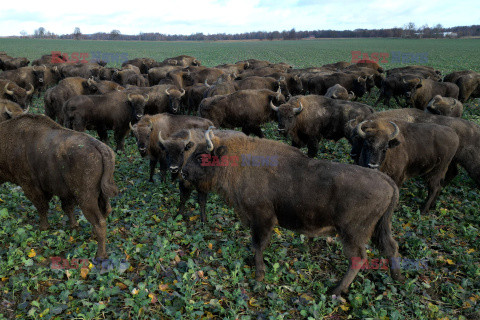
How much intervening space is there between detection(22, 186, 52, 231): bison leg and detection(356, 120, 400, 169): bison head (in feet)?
20.9

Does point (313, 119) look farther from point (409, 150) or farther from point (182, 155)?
point (182, 155)

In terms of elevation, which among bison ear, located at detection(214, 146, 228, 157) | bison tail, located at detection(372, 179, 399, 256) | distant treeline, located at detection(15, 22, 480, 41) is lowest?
bison tail, located at detection(372, 179, 399, 256)

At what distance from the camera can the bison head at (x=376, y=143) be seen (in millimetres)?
6334

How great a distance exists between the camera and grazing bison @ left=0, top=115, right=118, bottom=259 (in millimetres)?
5020

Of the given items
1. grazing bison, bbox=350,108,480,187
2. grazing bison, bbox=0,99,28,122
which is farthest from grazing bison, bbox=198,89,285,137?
grazing bison, bbox=0,99,28,122

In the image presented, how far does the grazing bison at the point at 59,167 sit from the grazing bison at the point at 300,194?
1.45 m

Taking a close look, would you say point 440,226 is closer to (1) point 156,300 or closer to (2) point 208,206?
(2) point 208,206

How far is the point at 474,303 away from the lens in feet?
14.8

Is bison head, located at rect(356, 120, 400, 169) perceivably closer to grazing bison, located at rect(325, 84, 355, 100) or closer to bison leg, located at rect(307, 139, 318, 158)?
bison leg, located at rect(307, 139, 318, 158)

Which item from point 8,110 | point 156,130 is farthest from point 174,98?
point 8,110

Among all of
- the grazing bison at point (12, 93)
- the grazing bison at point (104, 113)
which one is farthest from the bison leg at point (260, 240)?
the grazing bison at point (12, 93)

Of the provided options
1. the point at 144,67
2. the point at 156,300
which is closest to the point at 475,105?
the point at 156,300

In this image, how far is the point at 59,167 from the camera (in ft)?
16.8

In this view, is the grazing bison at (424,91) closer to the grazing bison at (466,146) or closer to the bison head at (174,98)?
the grazing bison at (466,146)
